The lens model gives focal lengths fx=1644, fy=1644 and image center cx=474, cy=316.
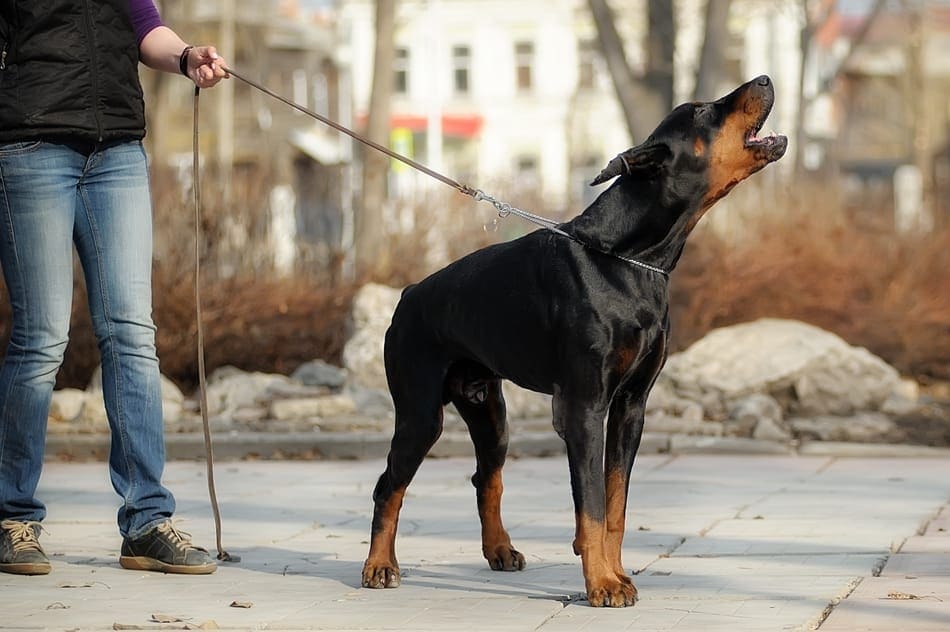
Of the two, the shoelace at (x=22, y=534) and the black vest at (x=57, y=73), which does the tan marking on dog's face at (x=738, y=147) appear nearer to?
the black vest at (x=57, y=73)

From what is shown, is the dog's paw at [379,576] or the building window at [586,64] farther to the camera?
the building window at [586,64]

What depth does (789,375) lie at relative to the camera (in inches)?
425

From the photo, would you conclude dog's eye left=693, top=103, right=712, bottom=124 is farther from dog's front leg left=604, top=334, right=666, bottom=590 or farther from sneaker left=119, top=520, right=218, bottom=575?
sneaker left=119, top=520, right=218, bottom=575

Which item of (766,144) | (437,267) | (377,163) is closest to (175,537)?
(766,144)

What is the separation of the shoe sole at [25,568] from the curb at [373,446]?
365cm

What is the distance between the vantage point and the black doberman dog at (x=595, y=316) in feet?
16.5

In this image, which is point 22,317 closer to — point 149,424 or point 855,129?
point 149,424

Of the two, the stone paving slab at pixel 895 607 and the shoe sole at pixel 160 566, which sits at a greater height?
the stone paving slab at pixel 895 607

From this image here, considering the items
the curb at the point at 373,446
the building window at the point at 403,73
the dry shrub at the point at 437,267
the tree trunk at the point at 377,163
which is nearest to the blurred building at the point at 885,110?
the dry shrub at the point at 437,267

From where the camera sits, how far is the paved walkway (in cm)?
494

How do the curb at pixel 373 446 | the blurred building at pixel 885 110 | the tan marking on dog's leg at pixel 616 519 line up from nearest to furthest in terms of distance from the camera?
the tan marking on dog's leg at pixel 616 519 < the curb at pixel 373 446 < the blurred building at pixel 885 110

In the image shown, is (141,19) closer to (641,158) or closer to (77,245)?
(77,245)

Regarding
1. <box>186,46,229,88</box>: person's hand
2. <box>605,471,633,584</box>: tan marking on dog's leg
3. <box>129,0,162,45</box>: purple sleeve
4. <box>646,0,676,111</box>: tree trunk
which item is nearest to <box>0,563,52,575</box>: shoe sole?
<box>186,46,229,88</box>: person's hand

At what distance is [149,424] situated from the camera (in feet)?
19.2
